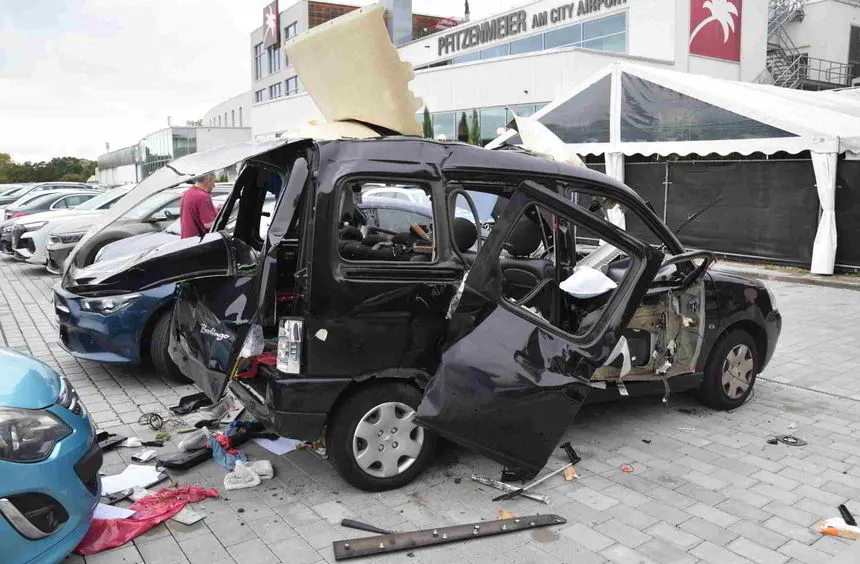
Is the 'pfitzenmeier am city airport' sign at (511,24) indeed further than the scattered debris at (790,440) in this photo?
Yes

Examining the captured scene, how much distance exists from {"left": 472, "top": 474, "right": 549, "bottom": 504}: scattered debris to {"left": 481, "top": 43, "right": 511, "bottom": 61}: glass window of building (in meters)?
30.1

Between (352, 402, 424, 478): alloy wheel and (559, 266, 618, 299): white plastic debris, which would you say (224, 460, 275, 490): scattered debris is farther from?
(559, 266, 618, 299): white plastic debris

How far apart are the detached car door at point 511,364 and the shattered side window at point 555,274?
0.23 metres

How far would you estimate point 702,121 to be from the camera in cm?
1384

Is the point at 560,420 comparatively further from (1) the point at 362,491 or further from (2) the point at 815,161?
(2) the point at 815,161

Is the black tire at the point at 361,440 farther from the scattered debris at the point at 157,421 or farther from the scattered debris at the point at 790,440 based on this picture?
the scattered debris at the point at 790,440

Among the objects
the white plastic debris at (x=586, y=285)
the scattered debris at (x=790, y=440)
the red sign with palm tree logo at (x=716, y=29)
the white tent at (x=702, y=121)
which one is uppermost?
the red sign with palm tree logo at (x=716, y=29)

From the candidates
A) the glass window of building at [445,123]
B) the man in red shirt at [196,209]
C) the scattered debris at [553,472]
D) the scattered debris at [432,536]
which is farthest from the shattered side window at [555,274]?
the glass window of building at [445,123]

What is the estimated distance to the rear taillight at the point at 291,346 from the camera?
3.82 m

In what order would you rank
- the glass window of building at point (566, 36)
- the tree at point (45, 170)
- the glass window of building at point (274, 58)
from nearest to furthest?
the glass window of building at point (566, 36), the glass window of building at point (274, 58), the tree at point (45, 170)

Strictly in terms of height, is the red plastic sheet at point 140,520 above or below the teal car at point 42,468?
below

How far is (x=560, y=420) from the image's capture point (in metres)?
3.84

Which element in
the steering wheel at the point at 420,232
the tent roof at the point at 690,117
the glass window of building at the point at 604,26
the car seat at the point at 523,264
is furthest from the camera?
the glass window of building at the point at 604,26

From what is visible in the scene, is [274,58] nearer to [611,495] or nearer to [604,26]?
[604,26]
